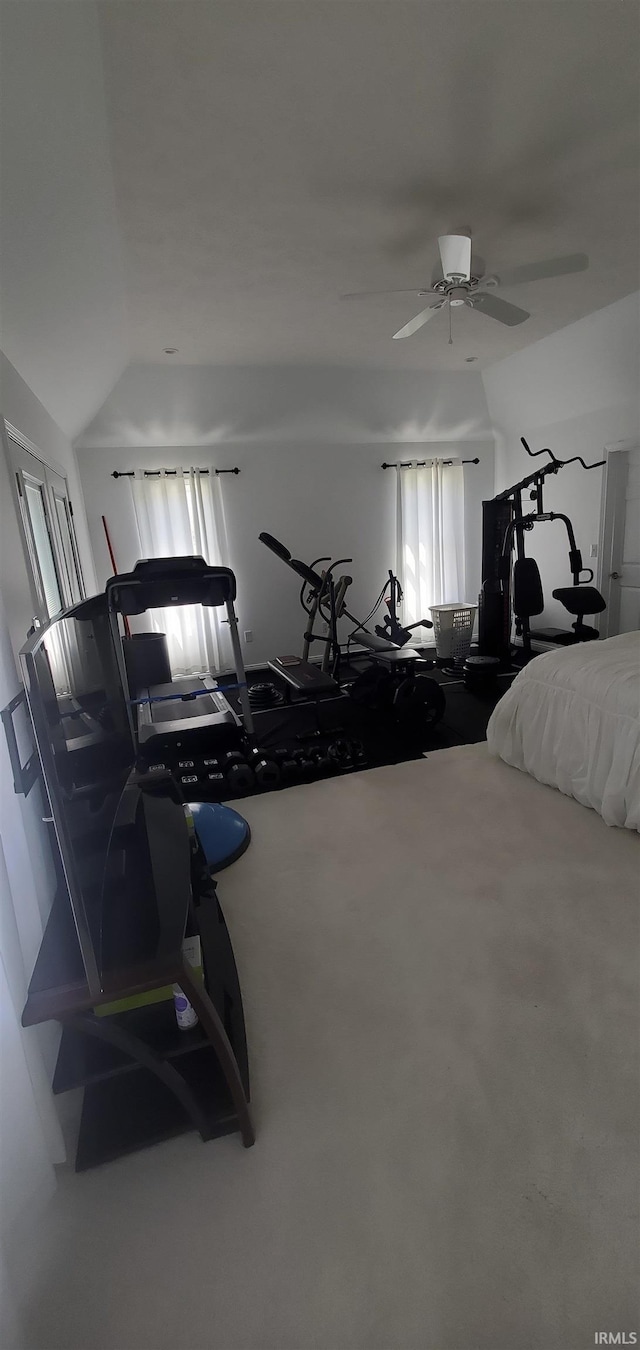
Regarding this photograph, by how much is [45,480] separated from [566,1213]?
11.6ft

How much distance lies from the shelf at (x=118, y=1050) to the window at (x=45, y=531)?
161cm

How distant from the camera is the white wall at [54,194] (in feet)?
4.30

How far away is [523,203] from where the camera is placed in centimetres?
241

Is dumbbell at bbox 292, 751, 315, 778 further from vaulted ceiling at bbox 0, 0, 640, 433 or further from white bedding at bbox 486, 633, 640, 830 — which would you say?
vaulted ceiling at bbox 0, 0, 640, 433

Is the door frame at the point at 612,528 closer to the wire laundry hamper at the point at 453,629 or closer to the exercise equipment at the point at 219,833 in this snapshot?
the wire laundry hamper at the point at 453,629

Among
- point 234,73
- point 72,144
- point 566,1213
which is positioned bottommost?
point 566,1213

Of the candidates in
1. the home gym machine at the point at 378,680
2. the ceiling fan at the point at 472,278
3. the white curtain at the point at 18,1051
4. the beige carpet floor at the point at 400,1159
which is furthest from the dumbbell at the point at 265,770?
the ceiling fan at the point at 472,278

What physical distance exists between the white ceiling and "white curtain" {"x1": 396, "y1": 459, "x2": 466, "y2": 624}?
8.10ft

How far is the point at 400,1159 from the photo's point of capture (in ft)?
4.08

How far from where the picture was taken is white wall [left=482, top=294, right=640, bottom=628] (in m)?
4.12

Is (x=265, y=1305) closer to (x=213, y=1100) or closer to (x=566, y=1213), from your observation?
(x=213, y=1100)

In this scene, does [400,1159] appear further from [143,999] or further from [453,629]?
[453,629]

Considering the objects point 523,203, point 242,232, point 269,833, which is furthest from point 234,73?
point 269,833

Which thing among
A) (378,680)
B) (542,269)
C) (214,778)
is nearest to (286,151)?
(542,269)
